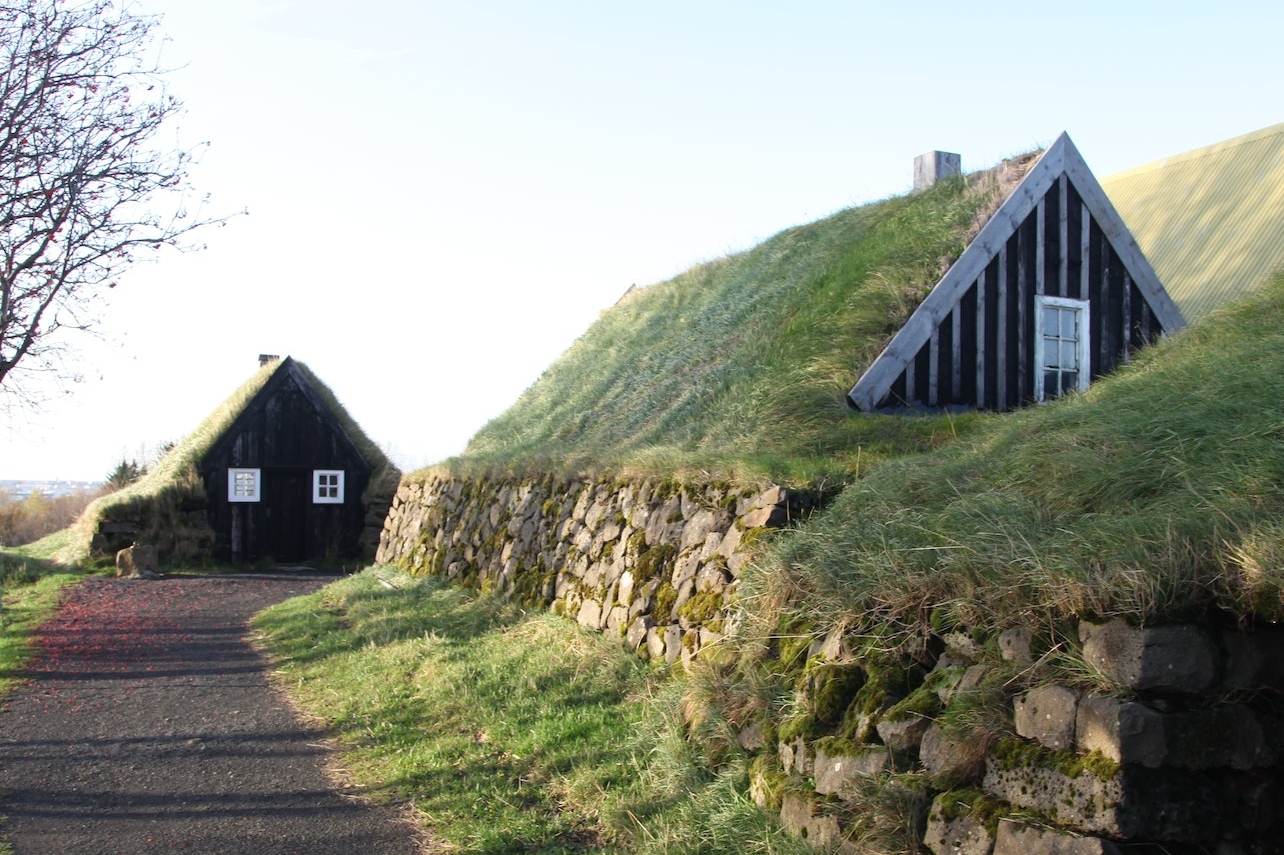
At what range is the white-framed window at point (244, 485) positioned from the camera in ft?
86.4

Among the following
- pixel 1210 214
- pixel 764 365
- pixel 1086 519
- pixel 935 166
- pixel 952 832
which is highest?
pixel 1210 214

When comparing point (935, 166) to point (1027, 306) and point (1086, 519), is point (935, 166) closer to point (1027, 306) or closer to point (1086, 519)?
point (1027, 306)

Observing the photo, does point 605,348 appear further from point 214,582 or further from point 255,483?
point 255,483

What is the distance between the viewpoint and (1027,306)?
1262 centimetres

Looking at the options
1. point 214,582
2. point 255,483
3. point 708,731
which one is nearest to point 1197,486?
point 708,731

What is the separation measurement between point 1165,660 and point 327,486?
25344 mm

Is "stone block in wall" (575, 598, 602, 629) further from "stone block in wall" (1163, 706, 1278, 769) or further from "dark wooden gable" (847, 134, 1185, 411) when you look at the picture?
"stone block in wall" (1163, 706, 1278, 769)

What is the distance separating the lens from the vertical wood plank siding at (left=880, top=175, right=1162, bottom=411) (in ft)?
38.9

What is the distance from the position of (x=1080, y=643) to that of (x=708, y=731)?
2.50 m

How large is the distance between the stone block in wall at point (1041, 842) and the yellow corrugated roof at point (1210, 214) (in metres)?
22.7

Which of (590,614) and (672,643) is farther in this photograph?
(590,614)

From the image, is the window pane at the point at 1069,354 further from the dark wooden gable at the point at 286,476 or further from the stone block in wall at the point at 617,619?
the dark wooden gable at the point at 286,476

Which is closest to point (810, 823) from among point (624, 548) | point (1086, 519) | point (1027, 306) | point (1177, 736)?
point (1177, 736)

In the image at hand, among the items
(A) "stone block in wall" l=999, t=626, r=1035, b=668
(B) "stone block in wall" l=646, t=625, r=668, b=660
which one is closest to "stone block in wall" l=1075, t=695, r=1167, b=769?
(A) "stone block in wall" l=999, t=626, r=1035, b=668
